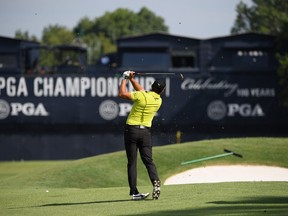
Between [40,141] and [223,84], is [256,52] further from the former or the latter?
[40,141]

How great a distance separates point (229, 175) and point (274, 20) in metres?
32.0

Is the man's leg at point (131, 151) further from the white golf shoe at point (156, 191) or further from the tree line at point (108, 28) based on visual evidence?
the tree line at point (108, 28)

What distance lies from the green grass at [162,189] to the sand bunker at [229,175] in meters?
0.43

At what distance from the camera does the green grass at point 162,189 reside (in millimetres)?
14539

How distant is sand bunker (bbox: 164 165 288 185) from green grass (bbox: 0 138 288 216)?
1.43 ft

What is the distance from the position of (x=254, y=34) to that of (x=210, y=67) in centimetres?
264

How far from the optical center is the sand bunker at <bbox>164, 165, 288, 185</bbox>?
23422 millimetres

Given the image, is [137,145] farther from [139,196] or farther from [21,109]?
[21,109]

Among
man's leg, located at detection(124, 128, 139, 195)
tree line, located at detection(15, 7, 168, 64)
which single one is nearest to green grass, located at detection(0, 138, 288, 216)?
man's leg, located at detection(124, 128, 139, 195)

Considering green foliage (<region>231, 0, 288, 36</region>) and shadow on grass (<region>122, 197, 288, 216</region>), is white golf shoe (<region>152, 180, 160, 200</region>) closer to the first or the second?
shadow on grass (<region>122, 197, 288, 216</region>)

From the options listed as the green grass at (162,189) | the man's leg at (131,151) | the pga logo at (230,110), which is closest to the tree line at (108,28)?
the pga logo at (230,110)

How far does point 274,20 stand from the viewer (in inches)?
2160

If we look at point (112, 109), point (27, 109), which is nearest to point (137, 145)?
point (112, 109)

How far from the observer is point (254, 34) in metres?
40.7
